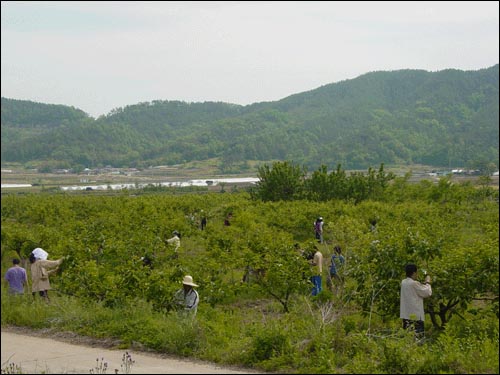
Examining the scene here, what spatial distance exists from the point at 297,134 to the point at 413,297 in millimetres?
156362

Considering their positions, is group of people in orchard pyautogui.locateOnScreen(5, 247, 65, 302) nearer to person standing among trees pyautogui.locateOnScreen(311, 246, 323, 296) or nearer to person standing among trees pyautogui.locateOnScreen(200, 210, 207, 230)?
person standing among trees pyautogui.locateOnScreen(311, 246, 323, 296)

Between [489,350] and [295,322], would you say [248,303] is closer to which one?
[295,322]

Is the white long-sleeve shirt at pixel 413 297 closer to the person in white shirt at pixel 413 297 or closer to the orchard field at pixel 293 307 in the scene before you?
→ the person in white shirt at pixel 413 297

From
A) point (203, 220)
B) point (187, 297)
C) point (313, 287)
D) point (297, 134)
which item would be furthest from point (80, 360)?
point (297, 134)

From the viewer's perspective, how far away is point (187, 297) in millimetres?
9242

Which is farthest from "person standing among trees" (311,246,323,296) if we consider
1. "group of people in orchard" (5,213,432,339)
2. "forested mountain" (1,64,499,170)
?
"forested mountain" (1,64,499,170)

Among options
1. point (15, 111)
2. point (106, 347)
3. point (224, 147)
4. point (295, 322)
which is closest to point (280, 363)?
point (295, 322)

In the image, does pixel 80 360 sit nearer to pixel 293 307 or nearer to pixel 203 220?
pixel 293 307

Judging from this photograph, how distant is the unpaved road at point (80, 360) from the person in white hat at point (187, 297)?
3.95ft

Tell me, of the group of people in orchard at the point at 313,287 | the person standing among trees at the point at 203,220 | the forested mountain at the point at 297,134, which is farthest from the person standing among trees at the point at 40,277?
the forested mountain at the point at 297,134

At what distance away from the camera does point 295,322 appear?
8.48 m

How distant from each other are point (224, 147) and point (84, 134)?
37.2 metres

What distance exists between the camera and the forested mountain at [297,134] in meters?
135

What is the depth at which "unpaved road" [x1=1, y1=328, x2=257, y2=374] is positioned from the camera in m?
7.09
